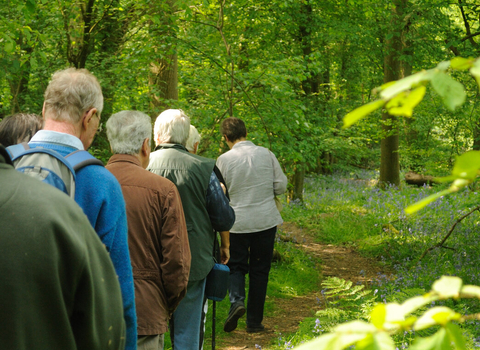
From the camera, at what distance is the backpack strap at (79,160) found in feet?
6.51

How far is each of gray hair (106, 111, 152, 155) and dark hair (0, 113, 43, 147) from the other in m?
0.49

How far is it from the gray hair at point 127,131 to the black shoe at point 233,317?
3.01 m

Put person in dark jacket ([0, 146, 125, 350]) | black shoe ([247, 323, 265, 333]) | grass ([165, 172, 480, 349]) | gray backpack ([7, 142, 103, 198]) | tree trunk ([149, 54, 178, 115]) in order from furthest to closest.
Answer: tree trunk ([149, 54, 178, 115]), black shoe ([247, 323, 265, 333]), grass ([165, 172, 480, 349]), gray backpack ([7, 142, 103, 198]), person in dark jacket ([0, 146, 125, 350])

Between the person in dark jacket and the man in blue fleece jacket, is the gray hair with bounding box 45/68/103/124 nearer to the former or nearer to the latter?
the man in blue fleece jacket

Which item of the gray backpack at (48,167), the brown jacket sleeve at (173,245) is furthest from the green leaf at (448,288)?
the brown jacket sleeve at (173,245)

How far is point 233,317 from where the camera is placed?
5.52 m

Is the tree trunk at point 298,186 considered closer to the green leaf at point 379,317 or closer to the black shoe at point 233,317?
the black shoe at point 233,317

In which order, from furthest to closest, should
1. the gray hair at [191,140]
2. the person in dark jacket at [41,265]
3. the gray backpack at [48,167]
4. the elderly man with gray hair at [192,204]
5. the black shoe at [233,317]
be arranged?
the black shoe at [233,317], the gray hair at [191,140], the elderly man with gray hair at [192,204], the gray backpack at [48,167], the person in dark jacket at [41,265]

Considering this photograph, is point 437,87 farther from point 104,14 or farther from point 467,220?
point 467,220

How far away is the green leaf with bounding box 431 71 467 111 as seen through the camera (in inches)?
33.7

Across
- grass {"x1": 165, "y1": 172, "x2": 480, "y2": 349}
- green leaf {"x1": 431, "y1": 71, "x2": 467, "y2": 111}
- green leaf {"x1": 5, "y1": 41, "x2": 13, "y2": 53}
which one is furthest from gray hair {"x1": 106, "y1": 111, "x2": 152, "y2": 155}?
green leaf {"x1": 431, "y1": 71, "x2": 467, "y2": 111}

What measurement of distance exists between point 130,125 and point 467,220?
24.7ft

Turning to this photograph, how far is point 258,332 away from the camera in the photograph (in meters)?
5.69

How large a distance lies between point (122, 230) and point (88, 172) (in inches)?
11.2
